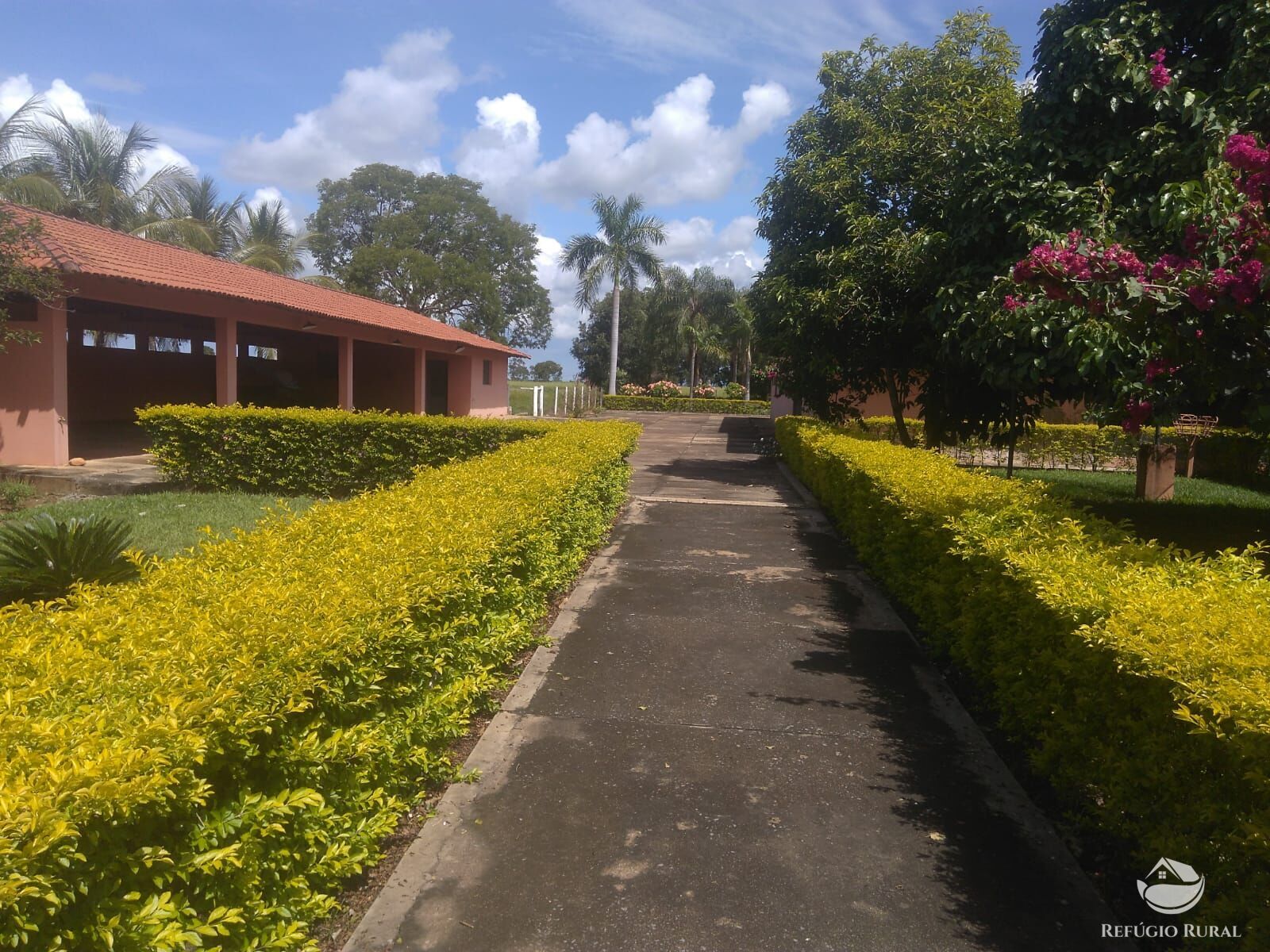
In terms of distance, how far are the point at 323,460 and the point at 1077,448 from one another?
638 inches

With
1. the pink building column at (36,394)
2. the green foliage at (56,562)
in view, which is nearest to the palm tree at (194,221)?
the pink building column at (36,394)

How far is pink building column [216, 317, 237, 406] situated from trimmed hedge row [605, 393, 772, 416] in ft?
106

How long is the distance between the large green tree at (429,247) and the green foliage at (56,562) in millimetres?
41710

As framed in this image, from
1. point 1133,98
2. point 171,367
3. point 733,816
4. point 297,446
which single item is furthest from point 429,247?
point 733,816

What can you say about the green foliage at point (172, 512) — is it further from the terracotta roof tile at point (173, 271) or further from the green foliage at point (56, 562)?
the terracotta roof tile at point (173, 271)

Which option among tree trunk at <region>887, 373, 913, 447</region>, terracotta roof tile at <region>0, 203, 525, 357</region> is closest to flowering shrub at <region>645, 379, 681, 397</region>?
terracotta roof tile at <region>0, 203, 525, 357</region>

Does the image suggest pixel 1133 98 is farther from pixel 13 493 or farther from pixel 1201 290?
pixel 13 493

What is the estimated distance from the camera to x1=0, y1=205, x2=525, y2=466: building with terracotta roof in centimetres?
1280

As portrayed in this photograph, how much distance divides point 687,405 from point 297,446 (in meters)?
36.9

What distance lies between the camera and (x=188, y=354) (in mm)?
24672

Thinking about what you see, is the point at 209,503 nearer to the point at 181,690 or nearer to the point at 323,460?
the point at 323,460

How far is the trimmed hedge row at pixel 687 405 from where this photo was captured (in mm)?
48531

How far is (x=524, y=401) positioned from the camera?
4466 cm

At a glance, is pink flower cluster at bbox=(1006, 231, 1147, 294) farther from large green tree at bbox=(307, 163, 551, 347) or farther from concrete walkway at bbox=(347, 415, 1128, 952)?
large green tree at bbox=(307, 163, 551, 347)
